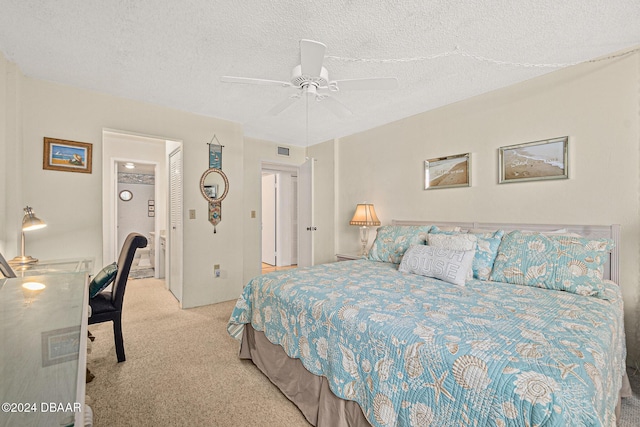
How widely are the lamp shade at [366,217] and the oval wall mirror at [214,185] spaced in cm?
185

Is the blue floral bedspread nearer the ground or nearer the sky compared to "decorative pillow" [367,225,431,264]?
nearer the ground

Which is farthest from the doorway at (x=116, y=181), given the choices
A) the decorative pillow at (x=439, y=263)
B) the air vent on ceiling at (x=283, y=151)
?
the decorative pillow at (x=439, y=263)

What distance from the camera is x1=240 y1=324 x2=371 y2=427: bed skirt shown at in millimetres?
1458

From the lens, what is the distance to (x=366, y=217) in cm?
383

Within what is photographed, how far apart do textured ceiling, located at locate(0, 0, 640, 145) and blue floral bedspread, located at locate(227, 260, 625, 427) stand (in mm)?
1774

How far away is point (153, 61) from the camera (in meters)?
2.36

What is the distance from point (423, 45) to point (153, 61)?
219 centimetres

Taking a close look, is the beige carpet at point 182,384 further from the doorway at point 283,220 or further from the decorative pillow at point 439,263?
the doorway at point 283,220

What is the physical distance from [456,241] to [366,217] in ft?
5.00

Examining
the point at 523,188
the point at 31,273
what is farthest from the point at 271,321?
the point at 523,188

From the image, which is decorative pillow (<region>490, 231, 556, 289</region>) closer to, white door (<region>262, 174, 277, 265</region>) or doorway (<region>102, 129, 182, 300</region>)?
doorway (<region>102, 129, 182, 300</region>)

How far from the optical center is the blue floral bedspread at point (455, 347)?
914 millimetres

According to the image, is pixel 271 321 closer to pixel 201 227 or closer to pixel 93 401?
pixel 93 401

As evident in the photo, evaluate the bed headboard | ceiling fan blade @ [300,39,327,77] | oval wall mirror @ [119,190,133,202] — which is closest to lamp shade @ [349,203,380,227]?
the bed headboard
